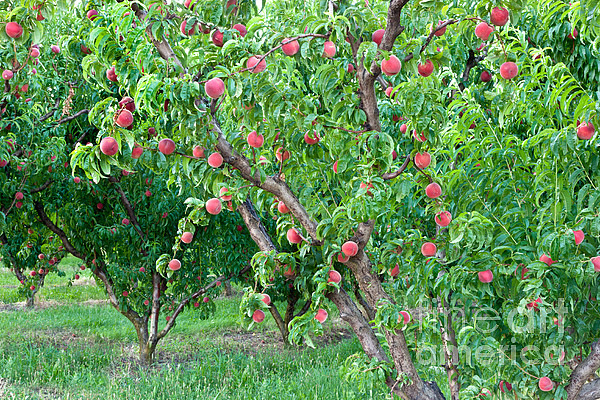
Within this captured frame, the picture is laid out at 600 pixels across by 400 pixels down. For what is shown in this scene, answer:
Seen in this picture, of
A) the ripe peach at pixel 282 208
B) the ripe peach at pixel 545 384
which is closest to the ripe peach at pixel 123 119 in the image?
the ripe peach at pixel 282 208

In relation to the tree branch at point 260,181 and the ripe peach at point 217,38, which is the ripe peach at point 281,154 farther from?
the ripe peach at point 217,38

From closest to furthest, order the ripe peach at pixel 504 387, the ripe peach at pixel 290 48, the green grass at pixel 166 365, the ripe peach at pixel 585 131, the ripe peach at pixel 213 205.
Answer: the ripe peach at pixel 290 48 → the ripe peach at pixel 585 131 → the ripe peach at pixel 213 205 → the ripe peach at pixel 504 387 → the green grass at pixel 166 365

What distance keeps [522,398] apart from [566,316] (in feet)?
1.58

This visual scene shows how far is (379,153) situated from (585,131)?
781mm

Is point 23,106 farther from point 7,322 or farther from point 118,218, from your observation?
point 7,322

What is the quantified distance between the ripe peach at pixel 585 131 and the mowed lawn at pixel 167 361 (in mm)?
1393

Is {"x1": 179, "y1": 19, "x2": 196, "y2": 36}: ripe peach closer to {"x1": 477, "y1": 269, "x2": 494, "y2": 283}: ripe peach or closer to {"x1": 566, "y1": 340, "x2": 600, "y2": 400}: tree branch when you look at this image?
{"x1": 477, "y1": 269, "x2": 494, "y2": 283}: ripe peach

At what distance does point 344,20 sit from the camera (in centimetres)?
145

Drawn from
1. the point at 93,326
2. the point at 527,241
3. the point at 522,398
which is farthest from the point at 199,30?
the point at 93,326

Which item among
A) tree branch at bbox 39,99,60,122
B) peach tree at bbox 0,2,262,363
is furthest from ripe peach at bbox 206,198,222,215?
tree branch at bbox 39,99,60,122

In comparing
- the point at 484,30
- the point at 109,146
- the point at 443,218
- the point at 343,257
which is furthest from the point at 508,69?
the point at 109,146

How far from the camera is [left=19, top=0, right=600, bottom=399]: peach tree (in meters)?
1.57

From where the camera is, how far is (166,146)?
5.96 feet

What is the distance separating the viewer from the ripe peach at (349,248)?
1899 mm
